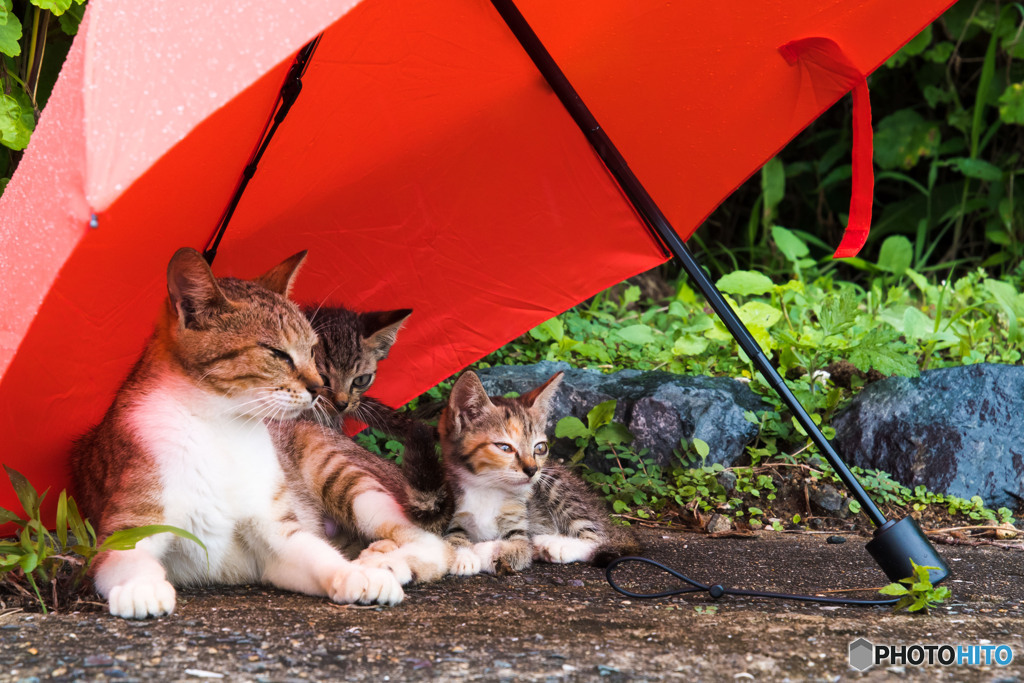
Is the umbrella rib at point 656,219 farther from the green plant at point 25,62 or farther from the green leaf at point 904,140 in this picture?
the green leaf at point 904,140

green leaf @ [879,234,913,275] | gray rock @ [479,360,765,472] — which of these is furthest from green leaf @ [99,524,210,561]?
green leaf @ [879,234,913,275]

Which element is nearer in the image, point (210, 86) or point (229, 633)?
point (210, 86)

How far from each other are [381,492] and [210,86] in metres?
1.73

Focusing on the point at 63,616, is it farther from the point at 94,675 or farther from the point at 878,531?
the point at 878,531

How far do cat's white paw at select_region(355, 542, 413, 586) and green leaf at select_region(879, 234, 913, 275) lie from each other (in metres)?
4.61

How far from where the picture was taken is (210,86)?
4.95 feet

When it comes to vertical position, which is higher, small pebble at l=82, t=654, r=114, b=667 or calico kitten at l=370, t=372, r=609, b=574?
calico kitten at l=370, t=372, r=609, b=574

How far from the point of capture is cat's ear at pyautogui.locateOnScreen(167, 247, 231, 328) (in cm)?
226

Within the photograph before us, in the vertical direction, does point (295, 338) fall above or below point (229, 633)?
above

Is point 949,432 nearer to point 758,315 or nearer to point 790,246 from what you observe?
point 758,315

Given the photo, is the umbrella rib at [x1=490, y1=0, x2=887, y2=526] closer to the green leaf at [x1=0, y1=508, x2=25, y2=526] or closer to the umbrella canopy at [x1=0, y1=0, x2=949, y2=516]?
the umbrella canopy at [x1=0, y1=0, x2=949, y2=516]

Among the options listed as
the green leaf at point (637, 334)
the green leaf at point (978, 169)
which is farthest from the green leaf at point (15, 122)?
the green leaf at point (978, 169)

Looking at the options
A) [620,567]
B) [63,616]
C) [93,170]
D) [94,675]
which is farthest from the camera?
[620,567]

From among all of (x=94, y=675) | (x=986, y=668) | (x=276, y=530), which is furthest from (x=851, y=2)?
(x=94, y=675)
